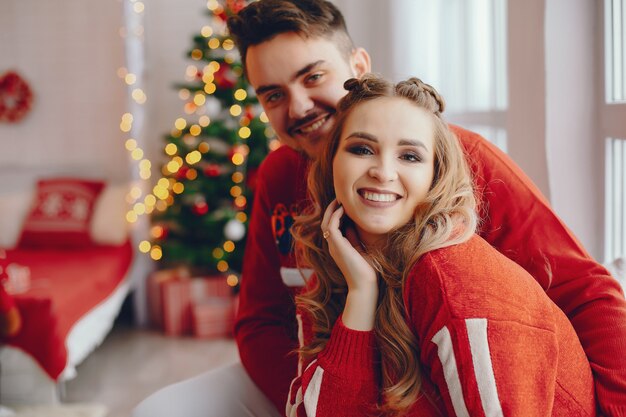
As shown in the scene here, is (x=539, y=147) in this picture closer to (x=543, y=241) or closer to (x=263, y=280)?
(x=543, y=241)

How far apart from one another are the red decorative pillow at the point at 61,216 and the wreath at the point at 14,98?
2.56 ft

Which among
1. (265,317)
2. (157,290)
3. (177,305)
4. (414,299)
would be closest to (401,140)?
(414,299)

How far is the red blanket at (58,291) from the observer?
8.84ft

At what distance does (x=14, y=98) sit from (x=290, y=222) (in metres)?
3.81

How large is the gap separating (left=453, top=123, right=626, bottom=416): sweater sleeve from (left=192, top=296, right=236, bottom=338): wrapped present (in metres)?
2.59

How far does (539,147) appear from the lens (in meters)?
1.71

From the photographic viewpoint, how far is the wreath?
450 centimetres

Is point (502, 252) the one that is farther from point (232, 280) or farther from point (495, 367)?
point (232, 280)

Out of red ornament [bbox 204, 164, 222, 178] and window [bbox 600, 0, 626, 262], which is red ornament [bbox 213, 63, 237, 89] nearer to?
red ornament [bbox 204, 164, 222, 178]

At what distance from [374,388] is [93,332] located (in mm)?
2548

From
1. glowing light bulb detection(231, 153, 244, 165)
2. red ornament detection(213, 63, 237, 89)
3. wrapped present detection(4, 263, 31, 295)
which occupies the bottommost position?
wrapped present detection(4, 263, 31, 295)

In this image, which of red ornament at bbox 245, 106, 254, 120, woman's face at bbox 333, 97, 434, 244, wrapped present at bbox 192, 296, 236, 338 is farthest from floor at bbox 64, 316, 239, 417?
woman's face at bbox 333, 97, 434, 244

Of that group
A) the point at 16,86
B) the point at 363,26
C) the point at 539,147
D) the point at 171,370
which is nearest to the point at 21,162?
the point at 16,86

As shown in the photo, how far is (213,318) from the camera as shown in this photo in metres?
3.66
